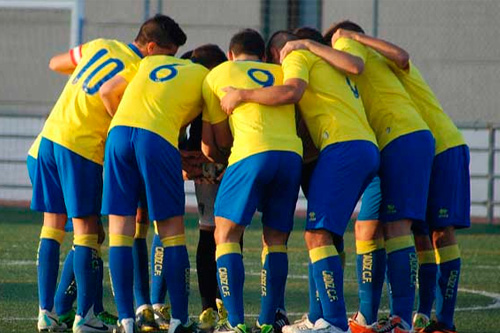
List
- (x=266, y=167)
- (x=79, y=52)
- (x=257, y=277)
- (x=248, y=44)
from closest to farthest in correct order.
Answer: (x=266, y=167)
(x=248, y=44)
(x=79, y=52)
(x=257, y=277)

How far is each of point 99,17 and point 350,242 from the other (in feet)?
23.2

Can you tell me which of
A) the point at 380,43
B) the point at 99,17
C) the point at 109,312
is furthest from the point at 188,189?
the point at 380,43

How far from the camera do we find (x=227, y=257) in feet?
23.6

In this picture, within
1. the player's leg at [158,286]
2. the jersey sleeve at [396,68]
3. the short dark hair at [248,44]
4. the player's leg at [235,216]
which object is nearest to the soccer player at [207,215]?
the player's leg at [158,286]

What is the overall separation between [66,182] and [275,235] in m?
1.42

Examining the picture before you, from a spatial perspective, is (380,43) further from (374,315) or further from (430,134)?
(374,315)

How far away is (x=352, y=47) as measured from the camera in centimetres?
759

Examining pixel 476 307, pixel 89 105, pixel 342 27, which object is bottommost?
pixel 476 307

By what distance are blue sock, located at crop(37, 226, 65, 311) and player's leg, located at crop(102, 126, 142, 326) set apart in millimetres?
628

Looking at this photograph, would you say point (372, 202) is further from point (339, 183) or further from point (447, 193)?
point (339, 183)

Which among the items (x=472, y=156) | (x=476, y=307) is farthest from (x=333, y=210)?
(x=472, y=156)

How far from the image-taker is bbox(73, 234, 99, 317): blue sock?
7.41 m

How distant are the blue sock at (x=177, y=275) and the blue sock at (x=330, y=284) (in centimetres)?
86

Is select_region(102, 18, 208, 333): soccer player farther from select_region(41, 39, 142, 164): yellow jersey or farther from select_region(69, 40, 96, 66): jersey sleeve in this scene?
select_region(69, 40, 96, 66): jersey sleeve
